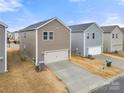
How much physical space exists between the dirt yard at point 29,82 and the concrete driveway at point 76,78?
0.83 meters

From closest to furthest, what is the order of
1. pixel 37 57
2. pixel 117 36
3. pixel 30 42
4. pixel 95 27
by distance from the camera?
pixel 37 57 < pixel 30 42 < pixel 95 27 < pixel 117 36

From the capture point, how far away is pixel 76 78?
52.3 feet

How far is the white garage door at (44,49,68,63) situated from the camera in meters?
21.1

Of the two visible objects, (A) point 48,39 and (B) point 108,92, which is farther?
(A) point 48,39

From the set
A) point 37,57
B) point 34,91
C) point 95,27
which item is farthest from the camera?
point 95,27

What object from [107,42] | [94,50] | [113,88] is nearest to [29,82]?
[113,88]

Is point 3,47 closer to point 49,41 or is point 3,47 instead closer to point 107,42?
point 49,41

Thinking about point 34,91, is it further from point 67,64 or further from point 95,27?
point 95,27

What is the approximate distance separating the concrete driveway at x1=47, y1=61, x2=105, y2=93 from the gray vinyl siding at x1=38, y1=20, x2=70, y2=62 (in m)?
2.49

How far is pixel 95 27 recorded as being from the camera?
28.6 m

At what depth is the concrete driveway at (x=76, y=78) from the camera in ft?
45.0

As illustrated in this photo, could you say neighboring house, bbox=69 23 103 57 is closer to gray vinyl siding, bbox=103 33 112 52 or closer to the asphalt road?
gray vinyl siding, bbox=103 33 112 52

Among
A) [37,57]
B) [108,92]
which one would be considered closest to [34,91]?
[108,92]

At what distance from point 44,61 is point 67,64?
3.37 m
